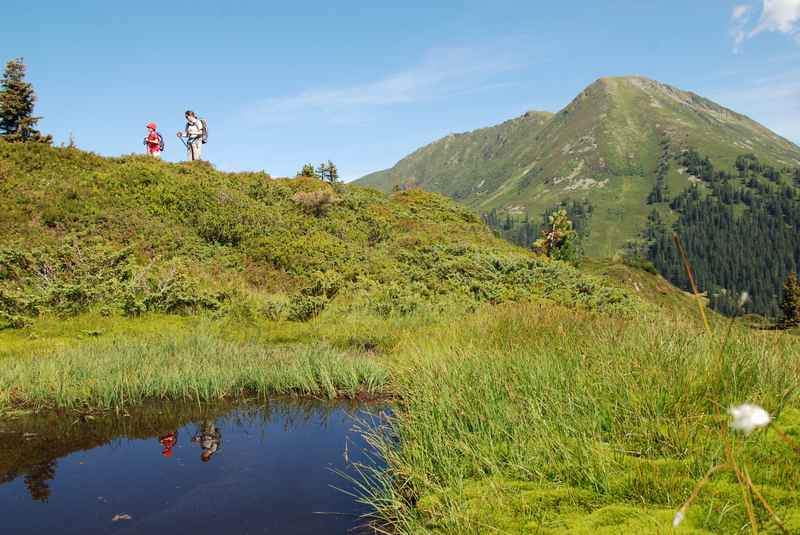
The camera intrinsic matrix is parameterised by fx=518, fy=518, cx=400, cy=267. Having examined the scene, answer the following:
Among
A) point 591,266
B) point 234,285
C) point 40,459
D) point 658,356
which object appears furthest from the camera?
point 591,266

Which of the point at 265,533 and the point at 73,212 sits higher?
the point at 73,212

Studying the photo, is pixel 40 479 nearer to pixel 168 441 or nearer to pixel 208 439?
pixel 168 441

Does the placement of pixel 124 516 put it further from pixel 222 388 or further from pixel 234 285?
pixel 234 285

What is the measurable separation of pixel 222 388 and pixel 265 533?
5093mm

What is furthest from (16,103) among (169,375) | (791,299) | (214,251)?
(791,299)

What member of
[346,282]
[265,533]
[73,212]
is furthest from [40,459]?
[73,212]

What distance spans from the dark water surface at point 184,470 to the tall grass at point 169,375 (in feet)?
1.46

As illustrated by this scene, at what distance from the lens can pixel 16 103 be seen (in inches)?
1673

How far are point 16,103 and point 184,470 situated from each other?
48.1 m

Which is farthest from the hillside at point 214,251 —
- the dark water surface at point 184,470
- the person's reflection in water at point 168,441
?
the person's reflection in water at point 168,441

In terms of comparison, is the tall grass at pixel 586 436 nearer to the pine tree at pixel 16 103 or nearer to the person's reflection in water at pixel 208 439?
the person's reflection in water at pixel 208 439

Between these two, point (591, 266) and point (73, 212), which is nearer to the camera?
point (73, 212)

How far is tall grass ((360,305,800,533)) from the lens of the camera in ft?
14.8

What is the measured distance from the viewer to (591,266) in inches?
3123
